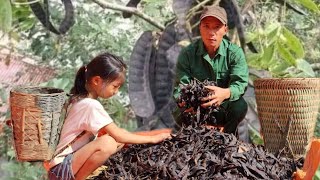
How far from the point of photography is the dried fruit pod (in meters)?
4.76

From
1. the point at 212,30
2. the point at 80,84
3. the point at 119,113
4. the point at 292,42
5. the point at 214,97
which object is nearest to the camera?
the point at 214,97

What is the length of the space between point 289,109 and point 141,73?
87.1 inches

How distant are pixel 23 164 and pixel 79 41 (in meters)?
1.46

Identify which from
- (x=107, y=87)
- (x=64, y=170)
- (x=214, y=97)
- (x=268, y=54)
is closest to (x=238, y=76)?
(x=214, y=97)

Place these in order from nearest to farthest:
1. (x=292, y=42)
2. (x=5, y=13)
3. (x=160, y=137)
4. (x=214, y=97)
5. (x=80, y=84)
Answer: (x=160, y=137) < (x=214, y=97) < (x=80, y=84) < (x=5, y=13) < (x=292, y=42)

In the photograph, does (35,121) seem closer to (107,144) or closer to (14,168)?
(107,144)

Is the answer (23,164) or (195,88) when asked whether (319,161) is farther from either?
(23,164)

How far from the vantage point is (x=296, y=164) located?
88.3 inches

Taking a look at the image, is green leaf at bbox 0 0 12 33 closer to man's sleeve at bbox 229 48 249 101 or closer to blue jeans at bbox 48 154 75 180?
blue jeans at bbox 48 154 75 180

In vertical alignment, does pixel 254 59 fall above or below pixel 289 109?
below

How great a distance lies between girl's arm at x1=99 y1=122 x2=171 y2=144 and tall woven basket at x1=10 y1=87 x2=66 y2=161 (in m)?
0.28

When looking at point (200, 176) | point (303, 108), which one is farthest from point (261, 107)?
point (200, 176)

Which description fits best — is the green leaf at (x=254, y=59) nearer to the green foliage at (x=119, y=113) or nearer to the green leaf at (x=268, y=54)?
the green leaf at (x=268, y=54)

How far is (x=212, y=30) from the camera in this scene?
2779mm
